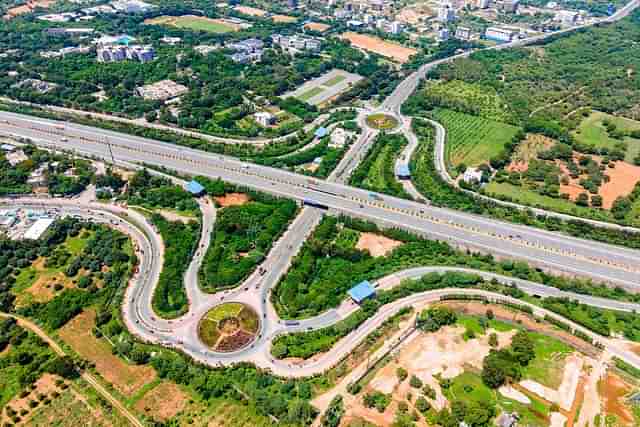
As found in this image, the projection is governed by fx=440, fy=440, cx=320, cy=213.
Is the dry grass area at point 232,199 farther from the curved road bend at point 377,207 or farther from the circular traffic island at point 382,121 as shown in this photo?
the circular traffic island at point 382,121

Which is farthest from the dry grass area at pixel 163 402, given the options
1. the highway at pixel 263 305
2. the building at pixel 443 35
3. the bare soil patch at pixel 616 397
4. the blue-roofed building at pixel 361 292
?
the building at pixel 443 35

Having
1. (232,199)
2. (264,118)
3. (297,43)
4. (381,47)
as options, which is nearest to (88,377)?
(232,199)

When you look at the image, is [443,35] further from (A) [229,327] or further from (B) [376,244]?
(A) [229,327]

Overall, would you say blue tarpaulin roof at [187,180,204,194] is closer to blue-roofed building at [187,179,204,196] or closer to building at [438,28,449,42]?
blue-roofed building at [187,179,204,196]

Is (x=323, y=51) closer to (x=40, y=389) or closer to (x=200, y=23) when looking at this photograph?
(x=200, y=23)

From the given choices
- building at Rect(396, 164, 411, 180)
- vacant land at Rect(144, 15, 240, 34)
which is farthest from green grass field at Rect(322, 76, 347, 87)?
vacant land at Rect(144, 15, 240, 34)

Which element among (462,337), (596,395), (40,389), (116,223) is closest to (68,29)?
(116,223)
